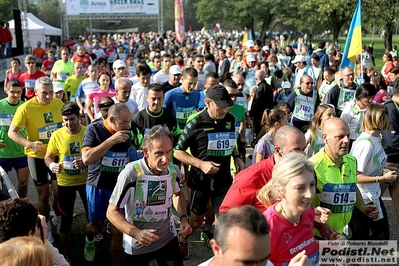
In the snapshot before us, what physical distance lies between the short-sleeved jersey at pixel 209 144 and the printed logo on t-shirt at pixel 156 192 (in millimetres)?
1379

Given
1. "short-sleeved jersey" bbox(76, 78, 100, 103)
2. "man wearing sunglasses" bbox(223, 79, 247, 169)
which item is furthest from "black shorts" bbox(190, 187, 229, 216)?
"short-sleeved jersey" bbox(76, 78, 100, 103)

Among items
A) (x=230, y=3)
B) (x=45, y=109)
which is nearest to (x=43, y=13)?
(x=230, y=3)

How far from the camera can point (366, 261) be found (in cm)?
457

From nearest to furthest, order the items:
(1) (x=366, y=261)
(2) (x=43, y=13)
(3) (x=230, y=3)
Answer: (1) (x=366, y=261), (3) (x=230, y=3), (2) (x=43, y=13)

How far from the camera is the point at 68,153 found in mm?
5582

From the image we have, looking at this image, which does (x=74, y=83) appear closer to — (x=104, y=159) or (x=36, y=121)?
(x=36, y=121)

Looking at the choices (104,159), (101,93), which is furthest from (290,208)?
(101,93)

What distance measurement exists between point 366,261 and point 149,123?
9.97 ft

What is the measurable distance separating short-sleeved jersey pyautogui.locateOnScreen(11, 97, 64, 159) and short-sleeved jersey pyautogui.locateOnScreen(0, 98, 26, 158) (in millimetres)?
509

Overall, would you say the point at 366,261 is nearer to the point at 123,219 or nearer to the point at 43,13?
the point at 123,219

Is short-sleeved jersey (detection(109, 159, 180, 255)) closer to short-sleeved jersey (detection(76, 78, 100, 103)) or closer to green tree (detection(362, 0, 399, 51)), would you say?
short-sleeved jersey (detection(76, 78, 100, 103))

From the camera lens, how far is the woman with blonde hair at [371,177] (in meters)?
4.80

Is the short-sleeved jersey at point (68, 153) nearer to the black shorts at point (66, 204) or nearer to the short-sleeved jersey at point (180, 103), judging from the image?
the black shorts at point (66, 204)

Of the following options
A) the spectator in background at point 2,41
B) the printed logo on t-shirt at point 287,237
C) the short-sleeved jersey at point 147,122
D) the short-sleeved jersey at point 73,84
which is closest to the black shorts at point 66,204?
the short-sleeved jersey at point 147,122
